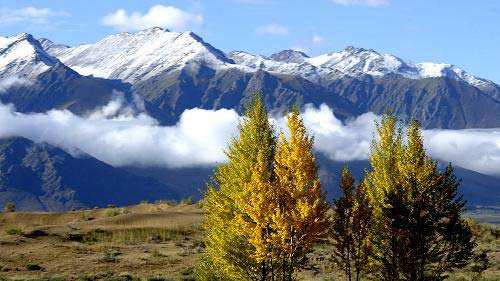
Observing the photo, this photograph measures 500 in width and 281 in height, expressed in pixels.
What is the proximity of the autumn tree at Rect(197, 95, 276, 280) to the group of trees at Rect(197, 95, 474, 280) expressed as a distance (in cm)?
7

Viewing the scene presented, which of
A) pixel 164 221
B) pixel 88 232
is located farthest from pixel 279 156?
pixel 164 221

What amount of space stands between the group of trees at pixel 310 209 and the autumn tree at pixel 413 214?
0.07 meters

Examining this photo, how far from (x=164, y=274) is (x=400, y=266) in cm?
2375

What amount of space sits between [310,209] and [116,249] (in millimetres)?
39080

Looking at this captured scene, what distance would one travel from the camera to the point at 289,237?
40719 millimetres

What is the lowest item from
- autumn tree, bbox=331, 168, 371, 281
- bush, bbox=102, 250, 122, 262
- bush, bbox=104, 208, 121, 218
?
bush, bbox=102, 250, 122, 262

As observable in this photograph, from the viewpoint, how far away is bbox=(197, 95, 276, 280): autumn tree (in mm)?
41125

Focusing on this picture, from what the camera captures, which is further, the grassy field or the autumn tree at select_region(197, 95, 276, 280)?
the grassy field

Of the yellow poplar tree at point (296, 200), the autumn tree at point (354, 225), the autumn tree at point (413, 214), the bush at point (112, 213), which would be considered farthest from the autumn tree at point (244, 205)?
the bush at point (112, 213)

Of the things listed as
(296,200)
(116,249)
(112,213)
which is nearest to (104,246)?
(116,249)

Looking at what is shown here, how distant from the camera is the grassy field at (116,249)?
6056cm

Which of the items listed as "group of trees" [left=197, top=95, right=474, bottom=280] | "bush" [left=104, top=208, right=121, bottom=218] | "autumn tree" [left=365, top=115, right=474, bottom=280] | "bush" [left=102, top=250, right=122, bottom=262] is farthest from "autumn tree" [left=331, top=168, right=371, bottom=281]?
"bush" [left=104, top=208, right=121, bottom=218]

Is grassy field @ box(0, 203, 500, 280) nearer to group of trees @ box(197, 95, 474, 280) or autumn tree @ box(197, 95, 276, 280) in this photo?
group of trees @ box(197, 95, 474, 280)

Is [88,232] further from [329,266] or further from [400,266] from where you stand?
[400,266]
